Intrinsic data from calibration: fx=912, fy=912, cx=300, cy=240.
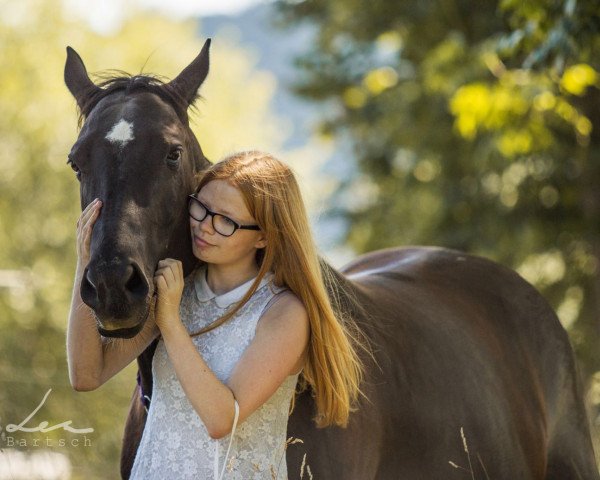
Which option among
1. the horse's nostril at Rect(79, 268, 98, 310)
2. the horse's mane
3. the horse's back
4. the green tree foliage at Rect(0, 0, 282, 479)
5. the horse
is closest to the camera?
the horse's nostril at Rect(79, 268, 98, 310)

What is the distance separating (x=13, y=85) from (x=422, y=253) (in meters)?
18.5

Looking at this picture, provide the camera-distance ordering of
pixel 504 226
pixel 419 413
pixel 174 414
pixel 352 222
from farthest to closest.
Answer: pixel 352 222 < pixel 504 226 < pixel 419 413 < pixel 174 414

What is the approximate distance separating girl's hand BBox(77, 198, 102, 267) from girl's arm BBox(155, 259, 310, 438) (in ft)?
0.75

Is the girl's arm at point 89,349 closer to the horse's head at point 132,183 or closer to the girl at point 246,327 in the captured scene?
the girl at point 246,327

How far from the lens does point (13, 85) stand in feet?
70.8

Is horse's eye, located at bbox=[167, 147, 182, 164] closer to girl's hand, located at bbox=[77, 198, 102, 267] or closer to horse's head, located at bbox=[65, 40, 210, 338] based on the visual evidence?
horse's head, located at bbox=[65, 40, 210, 338]

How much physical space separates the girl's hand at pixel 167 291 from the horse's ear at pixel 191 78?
749 millimetres

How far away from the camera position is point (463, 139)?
12383 millimetres

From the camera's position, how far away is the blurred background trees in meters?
7.82

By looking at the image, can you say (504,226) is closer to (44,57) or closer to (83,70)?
(83,70)

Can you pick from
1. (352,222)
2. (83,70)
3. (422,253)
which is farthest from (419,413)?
(352,222)

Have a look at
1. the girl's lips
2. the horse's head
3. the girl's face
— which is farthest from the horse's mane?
the girl's lips

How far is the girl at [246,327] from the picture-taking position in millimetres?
2830

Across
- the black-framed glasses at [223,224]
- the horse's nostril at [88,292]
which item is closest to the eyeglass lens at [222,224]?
the black-framed glasses at [223,224]
